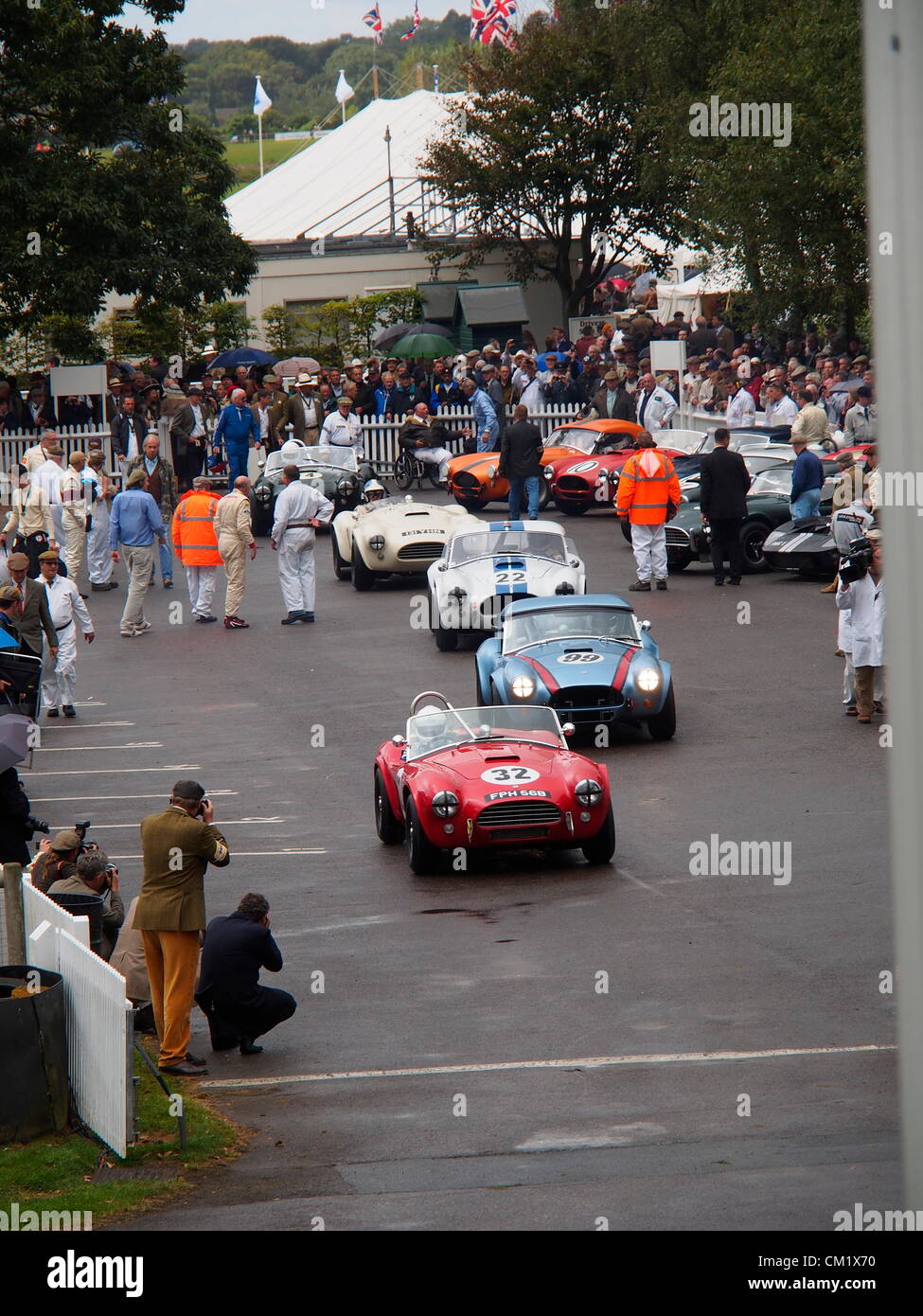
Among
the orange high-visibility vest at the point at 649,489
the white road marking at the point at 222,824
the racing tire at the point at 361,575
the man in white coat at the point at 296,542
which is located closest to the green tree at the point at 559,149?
the racing tire at the point at 361,575

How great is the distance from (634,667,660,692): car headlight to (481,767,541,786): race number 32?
369 cm

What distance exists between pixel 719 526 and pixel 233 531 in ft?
22.0

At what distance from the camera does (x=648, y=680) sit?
17.3 metres

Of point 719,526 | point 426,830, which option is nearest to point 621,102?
point 719,526

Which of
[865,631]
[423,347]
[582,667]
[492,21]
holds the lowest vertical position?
[582,667]

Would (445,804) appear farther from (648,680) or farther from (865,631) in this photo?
(865,631)

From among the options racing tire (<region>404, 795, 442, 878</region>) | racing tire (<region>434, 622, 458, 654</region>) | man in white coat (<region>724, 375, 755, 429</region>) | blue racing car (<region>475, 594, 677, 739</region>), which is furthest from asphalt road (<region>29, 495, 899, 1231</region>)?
man in white coat (<region>724, 375, 755, 429</region>)

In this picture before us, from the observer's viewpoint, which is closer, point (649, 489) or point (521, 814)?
point (521, 814)

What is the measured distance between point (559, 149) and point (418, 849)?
40579 mm

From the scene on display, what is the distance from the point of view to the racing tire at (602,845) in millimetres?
13703

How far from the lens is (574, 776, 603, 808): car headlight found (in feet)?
44.1

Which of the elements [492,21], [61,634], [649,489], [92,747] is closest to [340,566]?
[649,489]

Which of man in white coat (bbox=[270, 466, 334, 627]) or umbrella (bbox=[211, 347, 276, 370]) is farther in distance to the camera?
umbrella (bbox=[211, 347, 276, 370])

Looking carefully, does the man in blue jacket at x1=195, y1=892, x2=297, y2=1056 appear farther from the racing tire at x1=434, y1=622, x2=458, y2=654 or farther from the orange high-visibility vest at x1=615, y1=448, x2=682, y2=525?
the orange high-visibility vest at x1=615, y1=448, x2=682, y2=525
